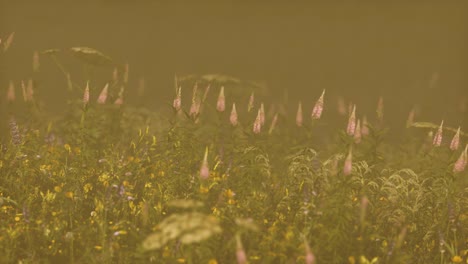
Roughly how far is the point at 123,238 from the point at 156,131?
4.15m

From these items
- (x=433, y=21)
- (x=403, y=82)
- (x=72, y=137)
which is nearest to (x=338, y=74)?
(x=403, y=82)

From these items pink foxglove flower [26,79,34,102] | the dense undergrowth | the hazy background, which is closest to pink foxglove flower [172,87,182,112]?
the dense undergrowth

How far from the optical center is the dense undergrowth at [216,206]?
5.08 meters

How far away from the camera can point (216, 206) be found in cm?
574

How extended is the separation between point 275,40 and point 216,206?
80.8ft

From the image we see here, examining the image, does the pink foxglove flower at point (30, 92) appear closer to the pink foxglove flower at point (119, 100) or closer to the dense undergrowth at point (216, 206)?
the dense undergrowth at point (216, 206)

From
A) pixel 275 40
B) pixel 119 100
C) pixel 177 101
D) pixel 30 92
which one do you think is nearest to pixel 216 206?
pixel 177 101

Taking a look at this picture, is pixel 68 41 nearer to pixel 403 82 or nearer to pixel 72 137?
pixel 403 82

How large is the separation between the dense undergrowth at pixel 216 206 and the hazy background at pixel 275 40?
728 inches

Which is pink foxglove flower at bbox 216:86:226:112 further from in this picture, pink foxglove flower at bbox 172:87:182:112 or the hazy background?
the hazy background

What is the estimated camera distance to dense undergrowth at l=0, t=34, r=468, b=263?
5.08m

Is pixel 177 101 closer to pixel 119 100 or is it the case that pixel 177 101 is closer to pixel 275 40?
pixel 119 100

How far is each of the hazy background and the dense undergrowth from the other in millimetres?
18484

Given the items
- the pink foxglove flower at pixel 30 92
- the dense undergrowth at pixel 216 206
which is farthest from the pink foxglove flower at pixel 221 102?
the pink foxglove flower at pixel 30 92
